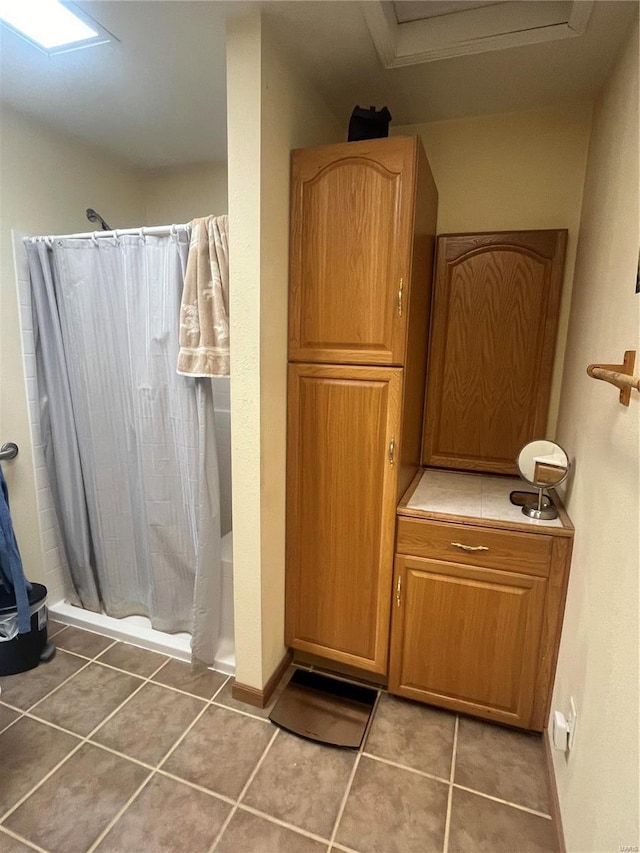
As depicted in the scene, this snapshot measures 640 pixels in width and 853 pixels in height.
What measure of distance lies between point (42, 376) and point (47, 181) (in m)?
0.94

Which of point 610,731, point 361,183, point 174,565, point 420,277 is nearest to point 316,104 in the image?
point 361,183

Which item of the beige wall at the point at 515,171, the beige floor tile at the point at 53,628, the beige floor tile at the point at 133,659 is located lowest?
the beige floor tile at the point at 53,628

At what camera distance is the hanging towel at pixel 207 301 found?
1655 millimetres

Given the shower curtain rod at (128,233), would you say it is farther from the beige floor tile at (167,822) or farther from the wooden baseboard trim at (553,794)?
the wooden baseboard trim at (553,794)

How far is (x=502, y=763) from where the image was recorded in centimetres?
157

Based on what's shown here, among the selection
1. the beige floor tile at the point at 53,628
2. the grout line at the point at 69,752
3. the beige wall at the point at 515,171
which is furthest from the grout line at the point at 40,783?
the beige wall at the point at 515,171

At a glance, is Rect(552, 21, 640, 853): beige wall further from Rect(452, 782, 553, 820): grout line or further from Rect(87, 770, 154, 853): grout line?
Rect(87, 770, 154, 853): grout line

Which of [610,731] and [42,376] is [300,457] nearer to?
[610,731]

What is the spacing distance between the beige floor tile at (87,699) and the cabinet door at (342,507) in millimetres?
785

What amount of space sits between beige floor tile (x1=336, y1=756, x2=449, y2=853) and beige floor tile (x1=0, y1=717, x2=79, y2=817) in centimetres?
103

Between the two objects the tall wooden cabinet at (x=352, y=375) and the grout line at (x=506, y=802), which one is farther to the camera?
the tall wooden cabinet at (x=352, y=375)

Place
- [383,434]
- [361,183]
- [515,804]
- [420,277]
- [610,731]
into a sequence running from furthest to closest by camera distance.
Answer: [420,277], [383,434], [361,183], [515,804], [610,731]

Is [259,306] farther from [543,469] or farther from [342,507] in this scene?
[543,469]

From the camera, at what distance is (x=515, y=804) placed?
4.69 ft
